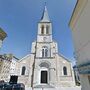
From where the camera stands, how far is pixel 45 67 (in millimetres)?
22766

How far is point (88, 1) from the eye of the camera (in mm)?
4258

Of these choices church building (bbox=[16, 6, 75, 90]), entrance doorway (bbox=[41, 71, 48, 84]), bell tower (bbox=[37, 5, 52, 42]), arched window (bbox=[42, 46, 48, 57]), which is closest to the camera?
church building (bbox=[16, 6, 75, 90])

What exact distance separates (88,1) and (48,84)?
19.0m

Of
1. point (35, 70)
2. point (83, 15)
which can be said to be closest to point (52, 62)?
point (35, 70)

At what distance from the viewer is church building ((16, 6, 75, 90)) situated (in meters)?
21.1

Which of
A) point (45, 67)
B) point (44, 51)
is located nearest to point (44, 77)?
point (45, 67)

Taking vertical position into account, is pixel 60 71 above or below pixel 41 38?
below

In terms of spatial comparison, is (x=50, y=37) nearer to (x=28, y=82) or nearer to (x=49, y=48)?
(x=49, y=48)

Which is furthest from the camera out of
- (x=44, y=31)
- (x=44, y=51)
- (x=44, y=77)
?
(x=44, y=31)

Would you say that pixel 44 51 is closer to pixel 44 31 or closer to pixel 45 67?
pixel 45 67

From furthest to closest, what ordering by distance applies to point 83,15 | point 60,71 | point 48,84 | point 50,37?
point 50,37, point 60,71, point 48,84, point 83,15

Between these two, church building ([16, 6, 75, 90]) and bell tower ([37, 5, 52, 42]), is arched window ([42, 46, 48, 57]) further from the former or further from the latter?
bell tower ([37, 5, 52, 42])

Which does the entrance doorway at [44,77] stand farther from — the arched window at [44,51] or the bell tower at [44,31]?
the bell tower at [44,31]

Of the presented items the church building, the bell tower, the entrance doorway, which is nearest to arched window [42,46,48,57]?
the church building
